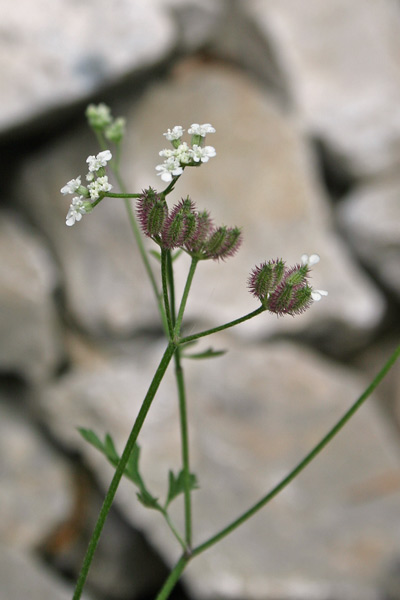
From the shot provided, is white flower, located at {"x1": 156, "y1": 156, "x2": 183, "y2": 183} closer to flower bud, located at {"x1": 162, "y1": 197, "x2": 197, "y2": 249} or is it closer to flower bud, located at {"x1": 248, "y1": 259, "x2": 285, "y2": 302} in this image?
flower bud, located at {"x1": 162, "y1": 197, "x2": 197, "y2": 249}

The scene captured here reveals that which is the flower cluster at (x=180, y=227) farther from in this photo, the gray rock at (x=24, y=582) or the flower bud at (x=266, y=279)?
the gray rock at (x=24, y=582)

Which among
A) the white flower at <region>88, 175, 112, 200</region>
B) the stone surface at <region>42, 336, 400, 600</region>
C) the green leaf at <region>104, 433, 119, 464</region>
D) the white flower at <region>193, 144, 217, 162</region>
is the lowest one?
the green leaf at <region>104, 433, 119, 464</region>

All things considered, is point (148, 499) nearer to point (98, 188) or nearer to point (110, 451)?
point (110, 451)

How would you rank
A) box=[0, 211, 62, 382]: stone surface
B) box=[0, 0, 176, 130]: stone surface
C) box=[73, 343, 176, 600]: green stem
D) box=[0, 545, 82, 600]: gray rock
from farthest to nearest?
box=[0, 0, 176, 130]: stone surface < box=[0, 211, 62, 382]: stone surface < box=[0, 545, 82, 600]: gray rock < box=[73, 343, 176, 600]: green stem

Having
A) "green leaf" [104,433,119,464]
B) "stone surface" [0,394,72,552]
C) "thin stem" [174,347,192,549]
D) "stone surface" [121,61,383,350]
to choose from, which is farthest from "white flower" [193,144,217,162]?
"stone surface" [121,61,383,350]

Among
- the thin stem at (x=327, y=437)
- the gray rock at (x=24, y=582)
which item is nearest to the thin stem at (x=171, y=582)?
the thin stem at (x=327, y=437)

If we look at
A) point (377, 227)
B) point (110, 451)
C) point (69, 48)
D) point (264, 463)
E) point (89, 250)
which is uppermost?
point (377, 227)

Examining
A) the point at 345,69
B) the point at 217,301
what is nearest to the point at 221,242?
the point at 217,301
